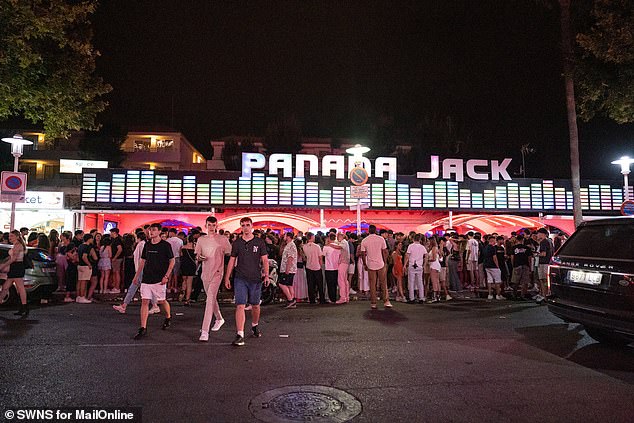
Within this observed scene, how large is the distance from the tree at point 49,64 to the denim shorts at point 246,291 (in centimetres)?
725

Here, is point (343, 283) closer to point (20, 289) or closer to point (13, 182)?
point (20, 289)

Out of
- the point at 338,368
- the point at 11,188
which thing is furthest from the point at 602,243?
the point at 11,188

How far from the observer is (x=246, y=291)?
6719mm

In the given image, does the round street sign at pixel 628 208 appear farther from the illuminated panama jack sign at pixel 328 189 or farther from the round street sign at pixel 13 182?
the round street sign at pixel 13 182

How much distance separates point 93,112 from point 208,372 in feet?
32.5

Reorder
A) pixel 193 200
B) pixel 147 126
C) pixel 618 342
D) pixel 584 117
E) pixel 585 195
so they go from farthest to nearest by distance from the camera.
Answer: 1. pixel 147 126
2. pixel 585 195
3. pixel 193 200
4. pixel 584 117
5. pixel 618 342

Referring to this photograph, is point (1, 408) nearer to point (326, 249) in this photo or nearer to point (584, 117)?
point (326, 249)

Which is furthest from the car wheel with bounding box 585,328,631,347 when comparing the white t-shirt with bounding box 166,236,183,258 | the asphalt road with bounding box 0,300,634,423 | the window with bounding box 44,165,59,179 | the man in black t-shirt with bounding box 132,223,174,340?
the window with bounding box 44,165,59,179

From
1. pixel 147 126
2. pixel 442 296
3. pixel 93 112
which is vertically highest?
pixel 147 126

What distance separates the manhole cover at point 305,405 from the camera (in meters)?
3.83

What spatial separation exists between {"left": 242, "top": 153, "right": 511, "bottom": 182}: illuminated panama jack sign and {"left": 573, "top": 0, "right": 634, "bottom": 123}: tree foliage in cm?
861

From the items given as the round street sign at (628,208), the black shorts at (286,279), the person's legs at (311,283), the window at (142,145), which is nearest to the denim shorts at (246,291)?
the black shorts at (286,279)

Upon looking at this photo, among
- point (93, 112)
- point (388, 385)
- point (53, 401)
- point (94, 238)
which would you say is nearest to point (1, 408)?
point (53, 401)

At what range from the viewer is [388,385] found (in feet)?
15.3
